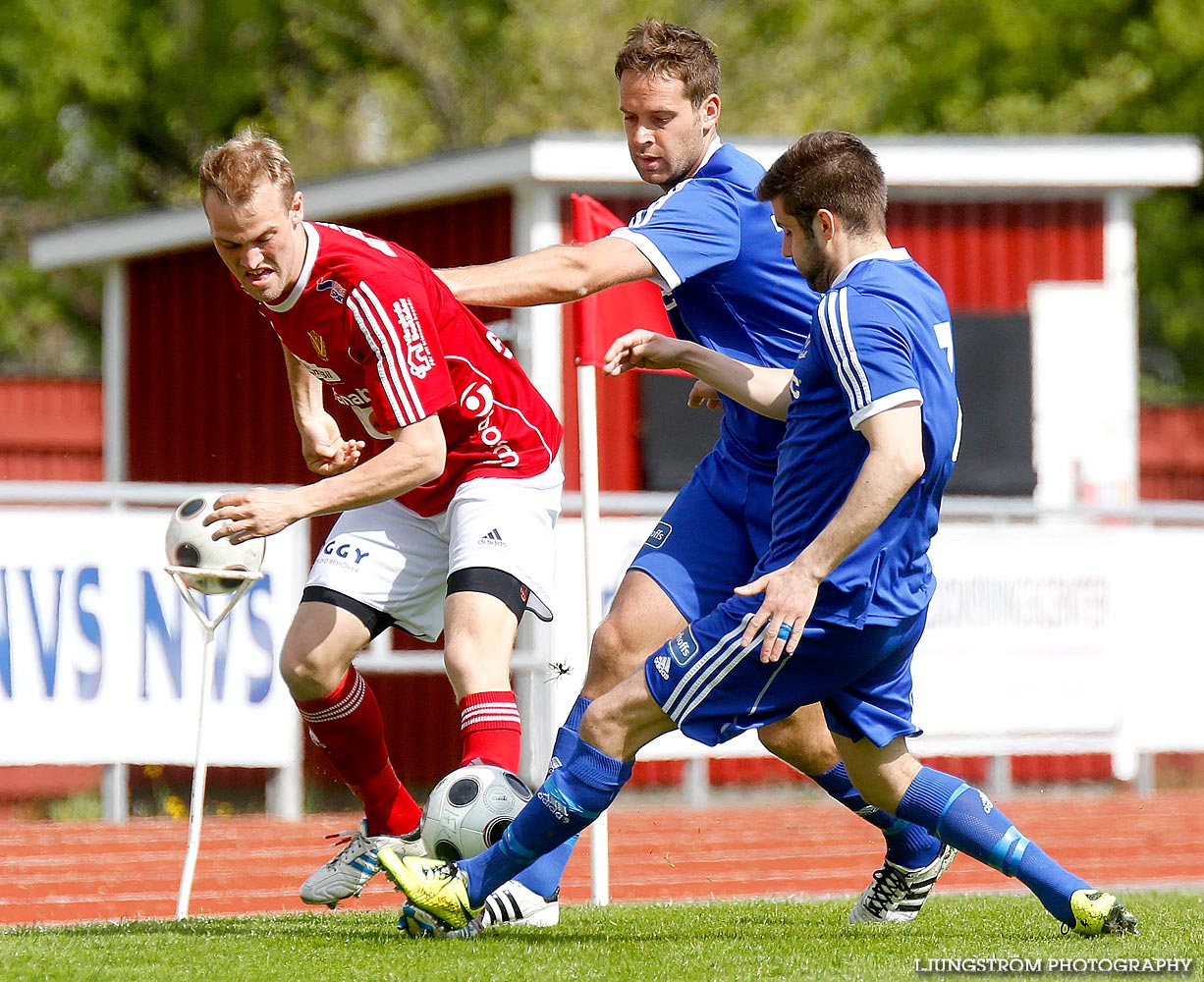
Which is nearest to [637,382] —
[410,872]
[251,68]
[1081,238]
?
[1081,238]

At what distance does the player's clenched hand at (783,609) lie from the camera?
4801 millimetres

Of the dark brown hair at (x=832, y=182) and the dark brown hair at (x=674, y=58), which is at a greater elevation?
the dark brown hair at (x=674, y=58)

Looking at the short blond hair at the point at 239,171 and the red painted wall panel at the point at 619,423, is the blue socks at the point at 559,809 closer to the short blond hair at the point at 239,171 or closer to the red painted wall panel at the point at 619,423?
the short blond hair at the point at 239,171

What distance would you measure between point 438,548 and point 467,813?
107cm

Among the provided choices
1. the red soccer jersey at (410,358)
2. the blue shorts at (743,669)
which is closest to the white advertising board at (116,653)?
the red soccer jersey at (410,358)

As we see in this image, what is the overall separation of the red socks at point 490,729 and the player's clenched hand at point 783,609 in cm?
106

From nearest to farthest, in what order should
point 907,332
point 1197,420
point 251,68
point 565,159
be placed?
point 907,332
point 565,159
point 1197,420
point 251,68

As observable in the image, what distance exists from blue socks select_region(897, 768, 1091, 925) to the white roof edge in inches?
316

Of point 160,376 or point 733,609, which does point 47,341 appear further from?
point 733,609

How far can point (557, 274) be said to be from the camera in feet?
18.0

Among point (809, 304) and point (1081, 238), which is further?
point (1081, 238)

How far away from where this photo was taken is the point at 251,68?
2995 centimetres

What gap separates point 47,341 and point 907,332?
28.6 m

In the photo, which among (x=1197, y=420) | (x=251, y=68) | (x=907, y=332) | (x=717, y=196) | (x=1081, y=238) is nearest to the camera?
(x=907, y=332)
